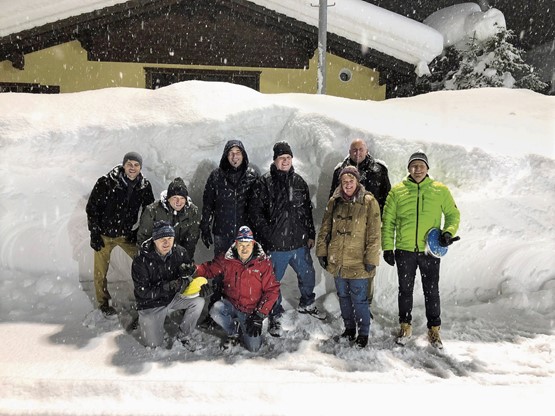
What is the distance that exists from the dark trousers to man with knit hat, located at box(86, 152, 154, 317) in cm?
260

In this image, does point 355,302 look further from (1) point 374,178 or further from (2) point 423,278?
(1) point 374,178

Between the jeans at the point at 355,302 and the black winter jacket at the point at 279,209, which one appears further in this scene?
the black winter jacket at the point at 279,209

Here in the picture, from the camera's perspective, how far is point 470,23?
11430 millimetres

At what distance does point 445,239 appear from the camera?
4.23 metres

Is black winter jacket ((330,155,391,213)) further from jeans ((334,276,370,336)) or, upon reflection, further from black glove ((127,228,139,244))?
→ black glove ((127,228,139,244))

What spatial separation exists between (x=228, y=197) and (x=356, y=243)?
1349 mm

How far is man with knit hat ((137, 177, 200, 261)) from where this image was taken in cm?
457

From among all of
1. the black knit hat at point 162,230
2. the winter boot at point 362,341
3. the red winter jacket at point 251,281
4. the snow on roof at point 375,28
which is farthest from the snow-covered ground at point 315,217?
the snow on roof at point 375,28

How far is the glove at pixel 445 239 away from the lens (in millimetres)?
4207

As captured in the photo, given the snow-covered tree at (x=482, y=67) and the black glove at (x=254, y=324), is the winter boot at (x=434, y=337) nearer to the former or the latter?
the black glove at (x=254, y=324)

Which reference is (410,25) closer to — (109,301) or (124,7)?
(124,7)

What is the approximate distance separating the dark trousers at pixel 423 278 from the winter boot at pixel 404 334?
0.14 metres

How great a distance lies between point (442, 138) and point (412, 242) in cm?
183

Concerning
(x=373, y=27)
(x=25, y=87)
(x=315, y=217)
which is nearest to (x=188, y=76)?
(x=25, y=87)
